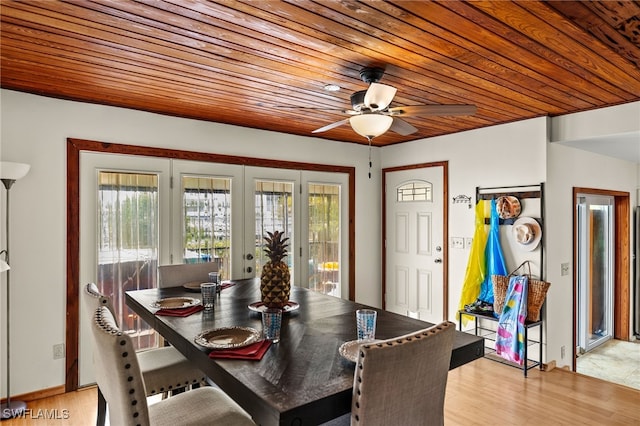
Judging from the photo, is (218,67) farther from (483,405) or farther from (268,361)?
(483,405)

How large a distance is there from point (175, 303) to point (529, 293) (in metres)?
3.00

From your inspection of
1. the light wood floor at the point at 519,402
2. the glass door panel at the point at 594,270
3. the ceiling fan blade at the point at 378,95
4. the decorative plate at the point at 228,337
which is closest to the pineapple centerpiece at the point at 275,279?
Answer: the decorative plate at the point at 228,337

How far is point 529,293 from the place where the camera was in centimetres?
354

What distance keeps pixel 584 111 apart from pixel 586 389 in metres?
2.35

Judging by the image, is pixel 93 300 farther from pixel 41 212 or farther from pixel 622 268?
pixel 622 268

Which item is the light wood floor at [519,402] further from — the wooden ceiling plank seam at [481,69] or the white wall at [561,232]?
the wooden ceiling plank seam at [481,69]

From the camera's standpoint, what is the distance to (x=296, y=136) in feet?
14.6

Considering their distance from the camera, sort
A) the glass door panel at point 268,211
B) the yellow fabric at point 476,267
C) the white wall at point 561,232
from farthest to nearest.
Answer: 1. the glass door panel at point 268,211
2. the yellow fabric at point 476,267
3. the white wall at point 561,232

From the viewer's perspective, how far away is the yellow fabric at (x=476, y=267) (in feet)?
12.9

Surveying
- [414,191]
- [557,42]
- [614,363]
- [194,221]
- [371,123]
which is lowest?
[614,363]

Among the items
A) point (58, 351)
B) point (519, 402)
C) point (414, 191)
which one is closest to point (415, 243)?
point (414, 191)

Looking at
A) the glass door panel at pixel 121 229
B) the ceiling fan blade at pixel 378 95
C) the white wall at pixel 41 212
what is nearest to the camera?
the ceiling fan blade at pixel 378 95

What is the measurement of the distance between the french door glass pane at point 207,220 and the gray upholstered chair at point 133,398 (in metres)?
2.08

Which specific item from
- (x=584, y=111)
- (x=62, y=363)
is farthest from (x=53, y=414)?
(x=584, y=111)
